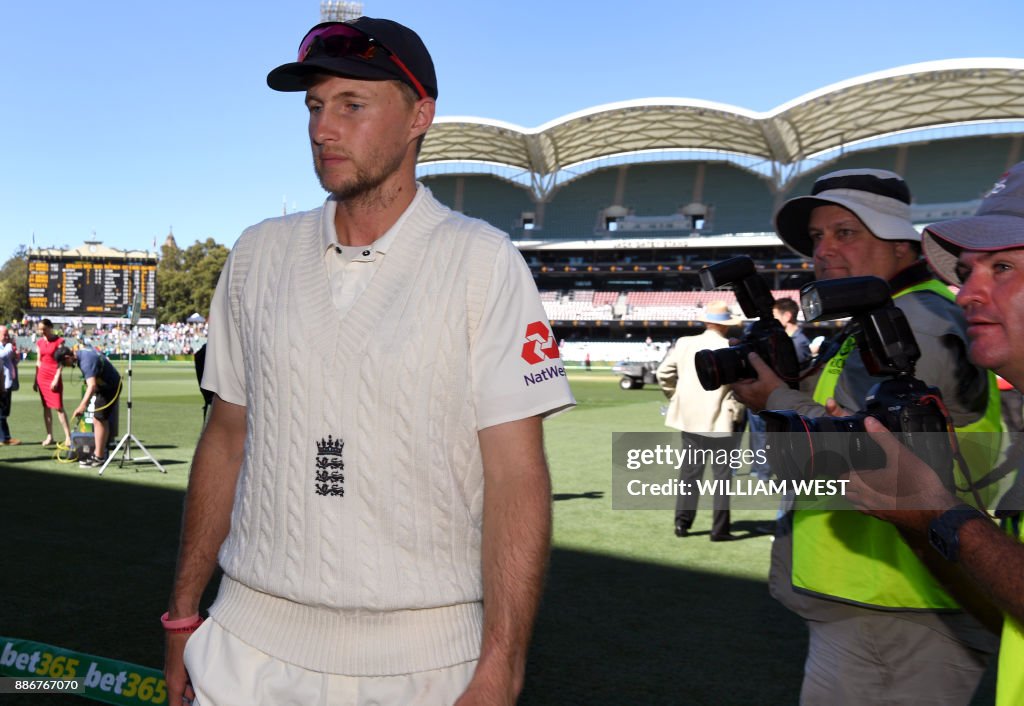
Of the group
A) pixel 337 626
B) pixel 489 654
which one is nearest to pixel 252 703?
pixel 337 626

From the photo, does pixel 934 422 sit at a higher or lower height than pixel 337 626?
higher

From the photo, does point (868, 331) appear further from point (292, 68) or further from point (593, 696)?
point (593, 696)

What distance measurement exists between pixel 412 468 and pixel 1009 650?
1.10 metres

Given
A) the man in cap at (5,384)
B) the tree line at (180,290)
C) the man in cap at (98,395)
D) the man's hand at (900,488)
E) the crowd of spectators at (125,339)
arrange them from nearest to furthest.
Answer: the man's hand at (900,488)
the man in cap at (98,395)
the man in cap at (5,384)
the crowd of spectators at (125,339)
the tree line at (180,290)

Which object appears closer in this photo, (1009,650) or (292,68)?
(1009,650)

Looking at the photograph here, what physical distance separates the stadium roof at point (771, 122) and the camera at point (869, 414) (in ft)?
166

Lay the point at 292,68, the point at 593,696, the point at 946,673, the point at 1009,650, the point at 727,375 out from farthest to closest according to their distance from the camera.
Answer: the point at 593,696 < the point at 727,375 < the point at 946,673 < the point at 292,68 < the point at 1009,650

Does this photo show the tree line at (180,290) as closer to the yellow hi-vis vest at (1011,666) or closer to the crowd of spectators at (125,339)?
the crowd of spectators at (125,339)

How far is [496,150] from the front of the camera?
64375 millimetres

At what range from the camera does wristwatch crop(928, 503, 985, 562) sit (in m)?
1.62

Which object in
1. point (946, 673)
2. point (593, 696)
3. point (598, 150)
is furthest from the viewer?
point (598, 150)

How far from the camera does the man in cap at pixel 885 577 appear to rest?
2385 millimetres

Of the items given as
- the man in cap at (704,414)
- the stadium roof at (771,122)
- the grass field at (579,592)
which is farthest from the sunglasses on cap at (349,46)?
the stadium roof at (771,122)

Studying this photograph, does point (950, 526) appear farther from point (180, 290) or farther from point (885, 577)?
Result: point (180, 290)
